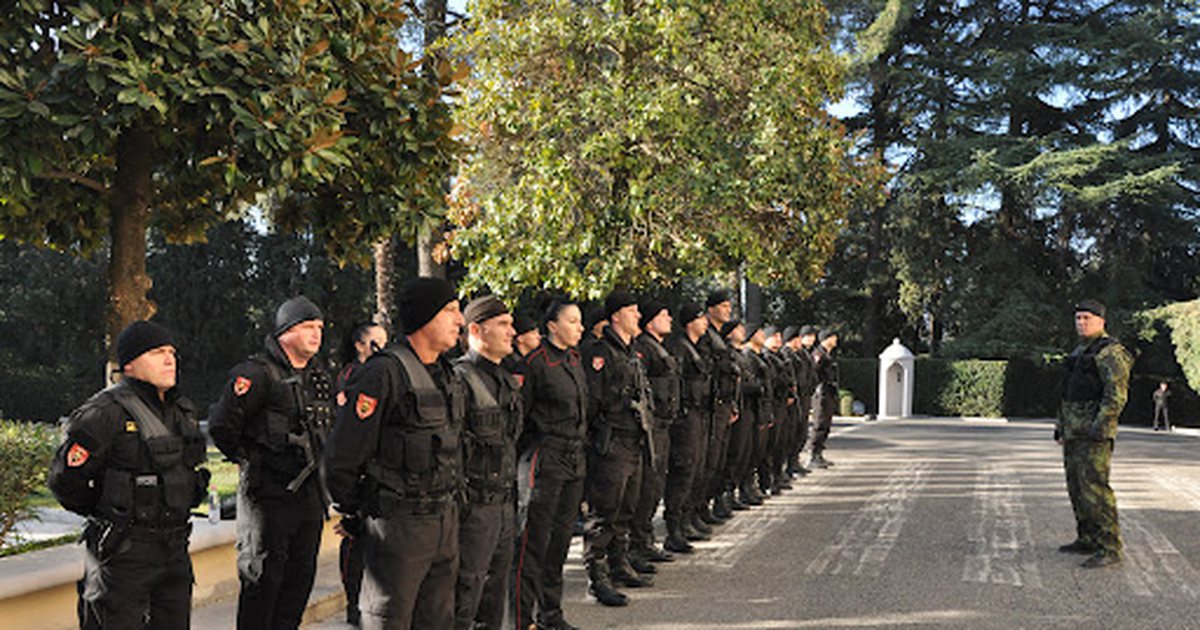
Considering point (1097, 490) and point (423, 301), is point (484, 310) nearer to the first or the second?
point (423, 301)

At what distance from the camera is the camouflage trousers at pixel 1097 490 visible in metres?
8.66

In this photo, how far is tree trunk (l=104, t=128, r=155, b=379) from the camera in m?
6.41

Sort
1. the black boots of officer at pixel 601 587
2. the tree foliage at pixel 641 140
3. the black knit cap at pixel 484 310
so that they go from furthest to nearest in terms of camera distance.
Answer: the tree foliage at pixel 641 140 < the black boots of officer at pixel 601 587 < the black knit cap at pixel 484 310

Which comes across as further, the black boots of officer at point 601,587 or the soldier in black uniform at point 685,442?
the soldier in black uniform at point 685,442

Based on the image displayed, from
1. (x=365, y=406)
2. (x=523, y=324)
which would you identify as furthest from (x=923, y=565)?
(x=365, y=406)

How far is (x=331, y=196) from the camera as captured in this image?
23.2ft

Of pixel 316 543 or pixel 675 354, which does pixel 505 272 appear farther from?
pixel 316 543

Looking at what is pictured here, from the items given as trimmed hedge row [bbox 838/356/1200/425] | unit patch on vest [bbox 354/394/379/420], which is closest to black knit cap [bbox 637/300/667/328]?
unit patch on vest [bbox 354/394/379/420]

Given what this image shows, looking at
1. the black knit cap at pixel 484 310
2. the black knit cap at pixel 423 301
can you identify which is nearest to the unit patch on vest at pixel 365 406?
the black knit cap at pixel 423 301

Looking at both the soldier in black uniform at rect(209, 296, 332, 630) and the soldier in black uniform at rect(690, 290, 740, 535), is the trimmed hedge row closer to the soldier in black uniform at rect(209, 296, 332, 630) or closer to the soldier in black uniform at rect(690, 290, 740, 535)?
the soldier in black uniform at rect(690, 290, 740, 535)

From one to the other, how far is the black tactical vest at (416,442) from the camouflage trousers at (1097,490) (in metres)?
6.42

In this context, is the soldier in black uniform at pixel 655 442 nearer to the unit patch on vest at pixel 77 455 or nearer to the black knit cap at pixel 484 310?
the black knit cap at pixel 484 310

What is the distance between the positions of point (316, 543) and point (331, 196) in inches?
99.7

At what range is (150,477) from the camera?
438 cm
